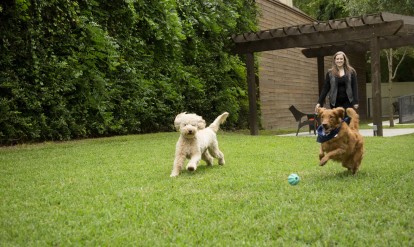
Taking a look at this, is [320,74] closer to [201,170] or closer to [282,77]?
[282,77]

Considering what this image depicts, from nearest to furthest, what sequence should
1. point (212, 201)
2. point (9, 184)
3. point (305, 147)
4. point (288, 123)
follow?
point (212, 201) → point (9, 184) → point (305, 147) → point (288, 123)

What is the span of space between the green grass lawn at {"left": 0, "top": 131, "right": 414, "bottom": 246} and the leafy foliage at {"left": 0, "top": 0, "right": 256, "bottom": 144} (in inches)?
109

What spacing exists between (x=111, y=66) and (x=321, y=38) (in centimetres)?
573

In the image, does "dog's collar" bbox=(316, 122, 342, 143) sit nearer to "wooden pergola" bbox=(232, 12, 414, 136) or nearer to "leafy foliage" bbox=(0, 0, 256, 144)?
"leafy foliage" bbox=(0, 0, 256, 144)

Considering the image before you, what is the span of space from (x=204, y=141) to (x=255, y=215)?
8.37ft

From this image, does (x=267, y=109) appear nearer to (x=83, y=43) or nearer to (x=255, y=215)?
(x=83, y=43)

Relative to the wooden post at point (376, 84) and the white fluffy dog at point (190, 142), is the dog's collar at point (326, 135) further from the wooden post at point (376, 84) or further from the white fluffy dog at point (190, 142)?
the wooden post at point (376, 84)

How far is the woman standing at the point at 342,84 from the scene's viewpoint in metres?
6.36

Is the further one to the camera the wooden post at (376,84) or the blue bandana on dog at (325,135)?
the wooden post at (376,84)

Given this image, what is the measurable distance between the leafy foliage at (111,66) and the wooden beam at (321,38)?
0.92 meters

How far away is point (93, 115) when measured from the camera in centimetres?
1051

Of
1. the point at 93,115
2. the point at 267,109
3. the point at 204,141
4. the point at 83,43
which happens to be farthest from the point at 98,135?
the point at 267,109

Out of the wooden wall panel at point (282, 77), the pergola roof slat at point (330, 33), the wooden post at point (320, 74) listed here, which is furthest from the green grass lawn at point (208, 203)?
the wooden wall panel at point (282, 77)

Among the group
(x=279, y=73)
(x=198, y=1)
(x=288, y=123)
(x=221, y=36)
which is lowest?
(x=288, y=123)
